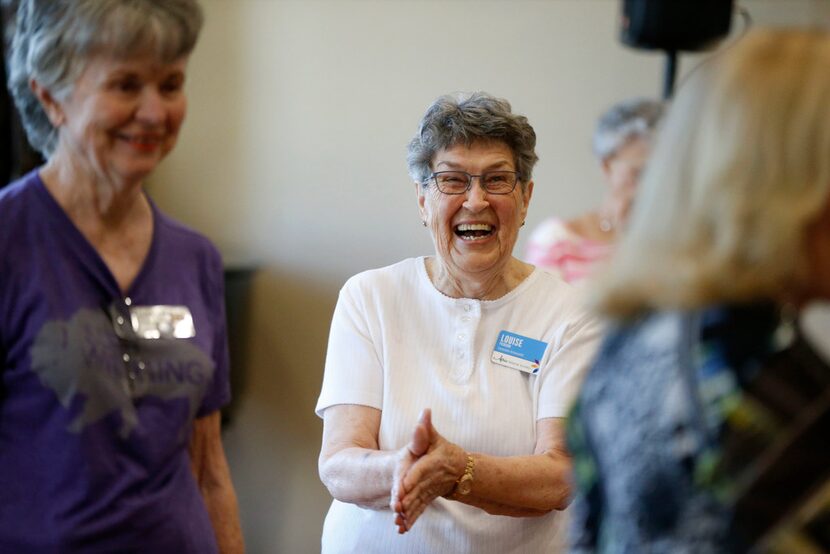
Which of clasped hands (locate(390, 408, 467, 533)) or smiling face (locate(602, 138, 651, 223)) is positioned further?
smiling face (locate(602, 138, 651, 223))

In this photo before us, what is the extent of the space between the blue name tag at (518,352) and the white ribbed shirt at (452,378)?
0.6 inches

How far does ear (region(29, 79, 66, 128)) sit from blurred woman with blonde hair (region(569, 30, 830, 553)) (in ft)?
3.25

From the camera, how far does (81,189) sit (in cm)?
170

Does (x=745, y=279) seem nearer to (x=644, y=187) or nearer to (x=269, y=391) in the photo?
(x=644, y=187)

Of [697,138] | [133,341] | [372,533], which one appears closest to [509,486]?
A: [372,533]

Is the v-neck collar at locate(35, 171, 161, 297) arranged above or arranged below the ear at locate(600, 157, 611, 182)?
above

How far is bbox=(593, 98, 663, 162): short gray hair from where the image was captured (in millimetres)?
3225

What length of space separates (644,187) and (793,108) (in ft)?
0.67

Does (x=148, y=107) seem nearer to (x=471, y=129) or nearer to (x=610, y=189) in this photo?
(x=471, y=129)

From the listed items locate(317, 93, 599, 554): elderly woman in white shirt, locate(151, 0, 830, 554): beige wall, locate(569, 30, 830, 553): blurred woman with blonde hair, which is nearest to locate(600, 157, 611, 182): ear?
locate(151, 0, 830, 554): beige wall

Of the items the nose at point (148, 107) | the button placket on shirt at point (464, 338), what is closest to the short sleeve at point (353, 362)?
the button placket on shirt at point (464, 338)

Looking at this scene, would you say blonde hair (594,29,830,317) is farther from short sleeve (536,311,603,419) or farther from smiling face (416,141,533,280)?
smiling face (416,141,533,280)

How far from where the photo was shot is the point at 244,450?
420 cm

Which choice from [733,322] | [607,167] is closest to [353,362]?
[607,167]
